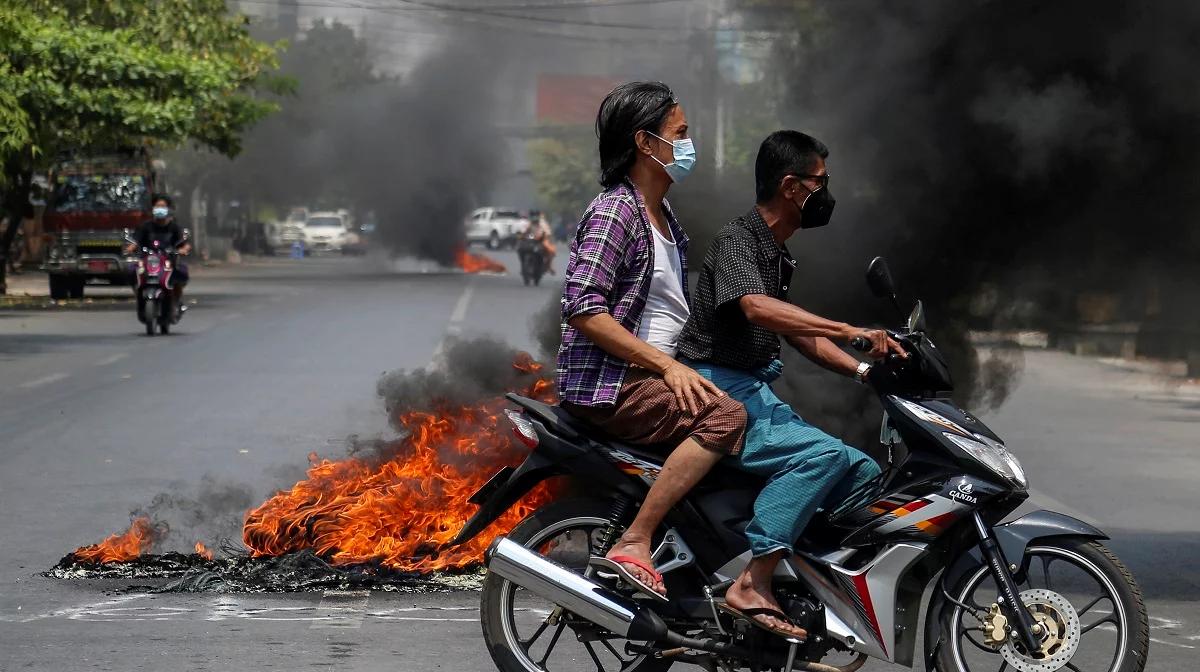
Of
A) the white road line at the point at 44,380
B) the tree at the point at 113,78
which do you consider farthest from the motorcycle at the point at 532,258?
the white road line at the point at 44,380

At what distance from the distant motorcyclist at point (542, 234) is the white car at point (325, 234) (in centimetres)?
3147

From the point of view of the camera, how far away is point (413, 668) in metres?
5.12

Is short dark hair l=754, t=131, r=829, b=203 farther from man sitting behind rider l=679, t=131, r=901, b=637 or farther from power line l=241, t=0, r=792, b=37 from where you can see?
power line l=241, t=0, r=792, b=37

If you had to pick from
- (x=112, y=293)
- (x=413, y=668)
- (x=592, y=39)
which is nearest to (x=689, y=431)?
(x=413, y=668)

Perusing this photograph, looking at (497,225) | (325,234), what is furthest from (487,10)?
(497,225)

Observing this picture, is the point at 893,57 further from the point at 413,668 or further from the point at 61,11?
the point at 61,11

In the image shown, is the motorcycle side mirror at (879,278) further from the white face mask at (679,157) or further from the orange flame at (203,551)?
the orange flame at (203,551)

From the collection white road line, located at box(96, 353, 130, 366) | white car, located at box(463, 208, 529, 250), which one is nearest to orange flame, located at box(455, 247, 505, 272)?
white car, located at box(463, 208, 529, 250)

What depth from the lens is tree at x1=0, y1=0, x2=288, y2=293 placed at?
2188 cm

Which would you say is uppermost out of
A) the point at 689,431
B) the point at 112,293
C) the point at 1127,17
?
the point at 1127,17

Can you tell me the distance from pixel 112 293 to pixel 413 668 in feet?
93.9

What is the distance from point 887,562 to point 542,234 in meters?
31.9

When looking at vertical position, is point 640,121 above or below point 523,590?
above

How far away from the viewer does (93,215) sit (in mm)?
28641
